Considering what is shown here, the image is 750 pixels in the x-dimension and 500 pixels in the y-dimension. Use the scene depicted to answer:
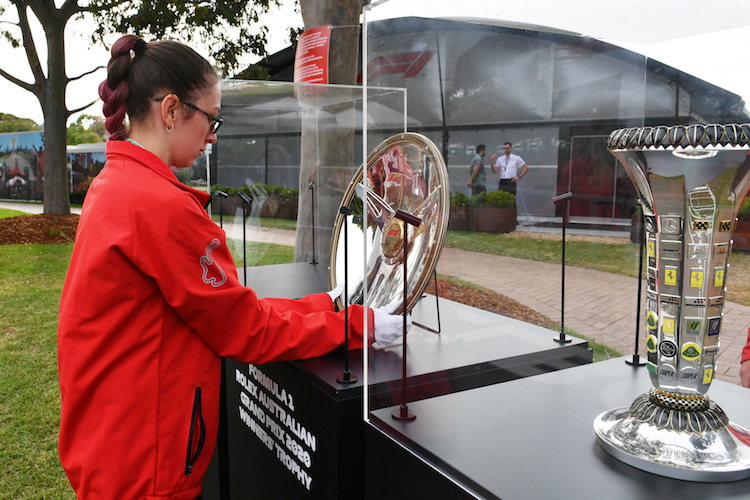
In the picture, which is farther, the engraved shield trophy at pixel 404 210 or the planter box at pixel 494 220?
the planter box at pixel 494 220

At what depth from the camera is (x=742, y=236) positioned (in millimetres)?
1242

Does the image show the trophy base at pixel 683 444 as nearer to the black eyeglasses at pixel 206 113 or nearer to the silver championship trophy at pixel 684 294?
the silver championship trophy at pixel 684 294

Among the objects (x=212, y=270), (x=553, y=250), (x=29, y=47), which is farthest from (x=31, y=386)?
(x=29, y=47)

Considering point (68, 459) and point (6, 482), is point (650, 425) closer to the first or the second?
point (68, 459)

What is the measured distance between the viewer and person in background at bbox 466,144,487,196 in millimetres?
1673

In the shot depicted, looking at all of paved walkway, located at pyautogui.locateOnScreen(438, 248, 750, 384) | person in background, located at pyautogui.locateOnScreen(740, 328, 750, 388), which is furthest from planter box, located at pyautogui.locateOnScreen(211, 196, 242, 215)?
person in background, located at pyautogui.locateOnScreen(740, 328, 750, 388)

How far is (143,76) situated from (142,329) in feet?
1.87

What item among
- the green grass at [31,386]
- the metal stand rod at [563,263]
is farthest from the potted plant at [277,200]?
the metal stand rod at [563,263]

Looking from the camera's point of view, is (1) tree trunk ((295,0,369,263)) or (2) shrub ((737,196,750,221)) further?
(1) tree trunk ((295,0,369,263))

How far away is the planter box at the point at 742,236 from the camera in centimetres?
120

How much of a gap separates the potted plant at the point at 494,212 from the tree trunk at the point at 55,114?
11356mm

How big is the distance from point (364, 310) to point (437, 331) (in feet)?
1.39

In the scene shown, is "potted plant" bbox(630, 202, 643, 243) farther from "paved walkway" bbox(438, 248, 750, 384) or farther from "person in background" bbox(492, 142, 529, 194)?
"person in background" bbox(492, 142, 529, 194)

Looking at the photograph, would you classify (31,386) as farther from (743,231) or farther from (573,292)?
(743,231)
